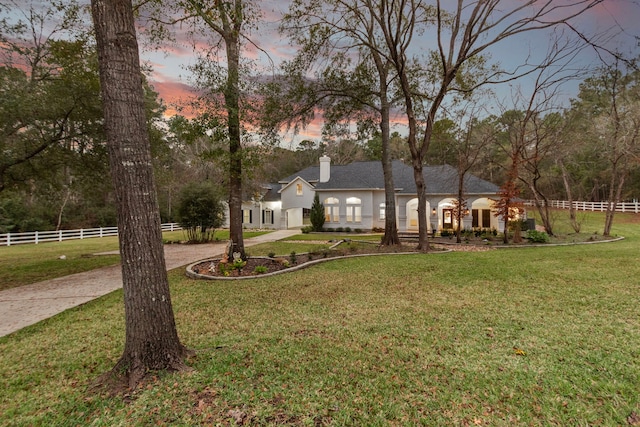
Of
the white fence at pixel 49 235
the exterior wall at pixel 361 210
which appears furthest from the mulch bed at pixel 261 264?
the white fence at pixel 49 235

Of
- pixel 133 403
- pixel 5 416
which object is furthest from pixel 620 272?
pixel 5 416

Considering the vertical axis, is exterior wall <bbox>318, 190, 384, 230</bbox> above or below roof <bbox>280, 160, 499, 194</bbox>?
below

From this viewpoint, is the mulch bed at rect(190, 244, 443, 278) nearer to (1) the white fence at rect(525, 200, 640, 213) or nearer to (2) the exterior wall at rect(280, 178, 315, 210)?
(2) the exterior wall at rect(280, 178, 315, 210)

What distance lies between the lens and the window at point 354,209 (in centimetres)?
2288

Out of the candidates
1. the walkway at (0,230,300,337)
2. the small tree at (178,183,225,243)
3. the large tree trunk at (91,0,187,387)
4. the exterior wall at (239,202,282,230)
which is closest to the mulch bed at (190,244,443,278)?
the walkway at (0,230,300,337)

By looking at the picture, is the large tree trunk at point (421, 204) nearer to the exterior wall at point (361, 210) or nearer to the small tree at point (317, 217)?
the exterior wall at point (361, 210)

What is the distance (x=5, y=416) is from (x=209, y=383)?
5.35ft

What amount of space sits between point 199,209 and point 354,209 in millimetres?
11490

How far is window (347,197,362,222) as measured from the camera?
2288 cm

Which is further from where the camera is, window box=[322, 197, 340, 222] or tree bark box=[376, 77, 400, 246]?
window box=[322, 197, 340, 222]

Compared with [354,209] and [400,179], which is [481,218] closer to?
[400,179]

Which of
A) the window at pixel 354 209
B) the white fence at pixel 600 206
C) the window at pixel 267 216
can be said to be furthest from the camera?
the window at pixel 267 216

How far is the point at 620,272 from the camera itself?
6.72 meters

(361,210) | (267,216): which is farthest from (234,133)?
(267,216)
